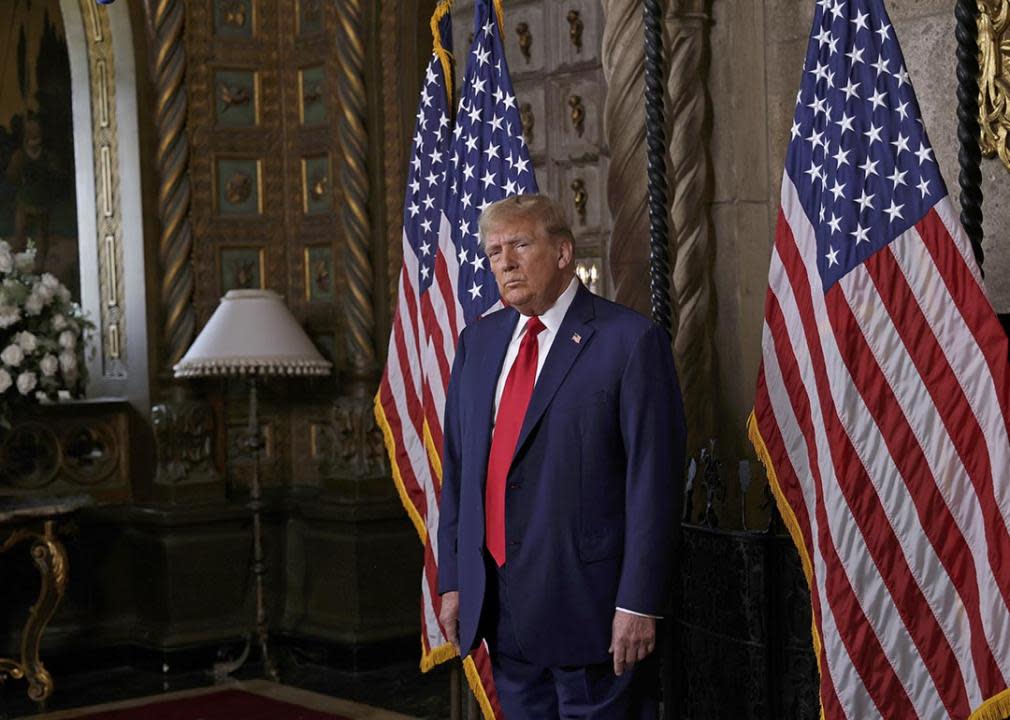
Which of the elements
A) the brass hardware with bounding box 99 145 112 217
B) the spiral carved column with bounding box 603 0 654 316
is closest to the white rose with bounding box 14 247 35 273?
the brass hardware with bounding box 99 145 112 217

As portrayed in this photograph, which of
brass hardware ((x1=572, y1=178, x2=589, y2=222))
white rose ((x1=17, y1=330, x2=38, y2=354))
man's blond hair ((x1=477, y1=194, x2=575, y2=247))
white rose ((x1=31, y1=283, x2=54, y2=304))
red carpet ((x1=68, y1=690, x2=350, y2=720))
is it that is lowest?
red carpet ((x1=68, y1=690, x2=350, y2=720))

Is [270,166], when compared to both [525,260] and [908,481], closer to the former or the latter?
[525,260]

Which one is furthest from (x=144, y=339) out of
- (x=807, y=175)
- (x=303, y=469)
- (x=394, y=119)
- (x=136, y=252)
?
(x=807, y=175)

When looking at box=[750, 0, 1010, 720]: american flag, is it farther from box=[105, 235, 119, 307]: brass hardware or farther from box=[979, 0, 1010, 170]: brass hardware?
box=[105, 235, 119, 307]: brass hardware

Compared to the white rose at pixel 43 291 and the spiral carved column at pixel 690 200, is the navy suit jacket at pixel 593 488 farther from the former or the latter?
the white rose at pixel 43 291

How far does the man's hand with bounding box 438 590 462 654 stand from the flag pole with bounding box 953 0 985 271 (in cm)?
152

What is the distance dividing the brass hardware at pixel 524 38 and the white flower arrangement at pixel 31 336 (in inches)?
91.5

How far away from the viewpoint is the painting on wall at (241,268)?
7863 mm

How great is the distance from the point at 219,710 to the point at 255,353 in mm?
1575

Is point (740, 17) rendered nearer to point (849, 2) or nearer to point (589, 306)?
point (849, 2)

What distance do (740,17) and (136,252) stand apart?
3440 mm

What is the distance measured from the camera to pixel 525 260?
11.9 feet

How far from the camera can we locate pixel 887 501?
3980mm

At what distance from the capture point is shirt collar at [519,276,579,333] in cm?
370
